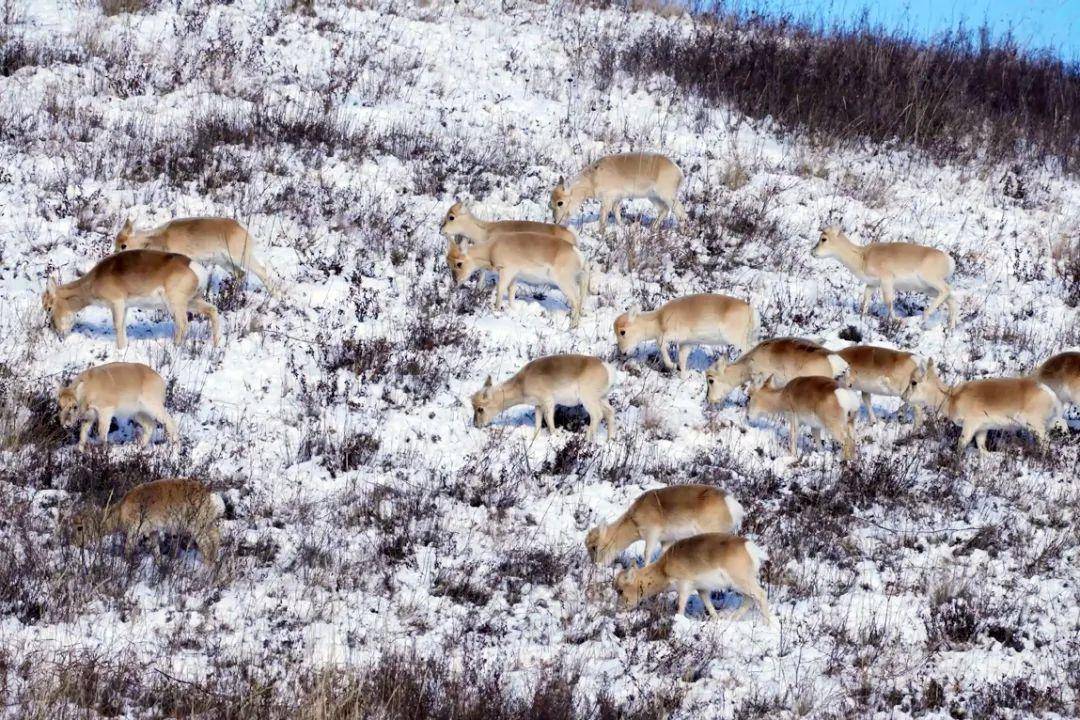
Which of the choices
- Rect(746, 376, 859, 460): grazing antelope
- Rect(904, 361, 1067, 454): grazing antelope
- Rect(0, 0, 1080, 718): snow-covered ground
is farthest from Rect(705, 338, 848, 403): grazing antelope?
Rect(904, 361, 1067, 454): grazing antelope

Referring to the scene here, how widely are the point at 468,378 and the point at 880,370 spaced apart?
13.7 ft

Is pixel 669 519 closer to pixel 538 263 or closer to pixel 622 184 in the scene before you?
pixel 538 263

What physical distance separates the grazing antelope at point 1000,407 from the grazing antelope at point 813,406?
1093 mm

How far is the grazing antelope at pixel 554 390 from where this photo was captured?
12.0m

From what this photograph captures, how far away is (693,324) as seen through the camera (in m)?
13.5

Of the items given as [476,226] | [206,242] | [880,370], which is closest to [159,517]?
[206,242]

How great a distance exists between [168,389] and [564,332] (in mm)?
4539

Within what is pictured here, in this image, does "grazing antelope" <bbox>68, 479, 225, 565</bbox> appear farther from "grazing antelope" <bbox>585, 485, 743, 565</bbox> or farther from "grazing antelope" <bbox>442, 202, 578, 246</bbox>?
"grazing antelope" <bbox>442, 202, 578, 246</bbox>

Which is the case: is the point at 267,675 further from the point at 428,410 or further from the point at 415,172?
the point at 415,172

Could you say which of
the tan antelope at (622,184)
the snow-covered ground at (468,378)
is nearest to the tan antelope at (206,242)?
the snow-covered ground at (468,378)

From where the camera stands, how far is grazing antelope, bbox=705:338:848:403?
42.2ft

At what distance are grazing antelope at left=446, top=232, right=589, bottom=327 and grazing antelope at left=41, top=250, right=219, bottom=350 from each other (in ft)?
11.4

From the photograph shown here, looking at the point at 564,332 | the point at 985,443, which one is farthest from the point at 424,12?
the point at 985,443

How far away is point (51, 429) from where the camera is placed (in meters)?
11.1
